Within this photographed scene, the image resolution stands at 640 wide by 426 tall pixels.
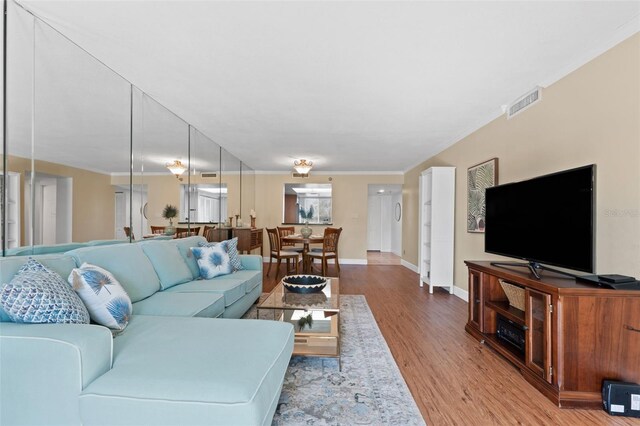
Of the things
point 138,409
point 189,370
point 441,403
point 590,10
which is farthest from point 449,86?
point 138,409

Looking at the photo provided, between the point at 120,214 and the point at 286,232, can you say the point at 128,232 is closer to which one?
the point at 120,214

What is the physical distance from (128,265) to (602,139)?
3487 mm

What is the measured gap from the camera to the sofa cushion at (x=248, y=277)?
311cm

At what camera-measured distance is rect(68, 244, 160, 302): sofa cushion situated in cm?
204

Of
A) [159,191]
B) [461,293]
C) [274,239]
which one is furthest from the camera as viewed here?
[274,239]

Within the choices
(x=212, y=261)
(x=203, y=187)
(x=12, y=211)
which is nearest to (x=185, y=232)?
(x=203, y=187)

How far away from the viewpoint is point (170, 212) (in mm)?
3805

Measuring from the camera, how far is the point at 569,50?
2.14 meters

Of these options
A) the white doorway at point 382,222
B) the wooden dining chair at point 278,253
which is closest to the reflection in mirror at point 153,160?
the wooden dining chair at point 278,253

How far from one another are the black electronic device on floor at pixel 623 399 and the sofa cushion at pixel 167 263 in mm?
3138

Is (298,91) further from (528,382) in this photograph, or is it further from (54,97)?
(528,382)

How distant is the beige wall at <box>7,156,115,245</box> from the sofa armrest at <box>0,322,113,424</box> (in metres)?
1.51

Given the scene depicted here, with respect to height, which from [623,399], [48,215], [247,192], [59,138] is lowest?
[623,399]

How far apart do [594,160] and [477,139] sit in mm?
1742
